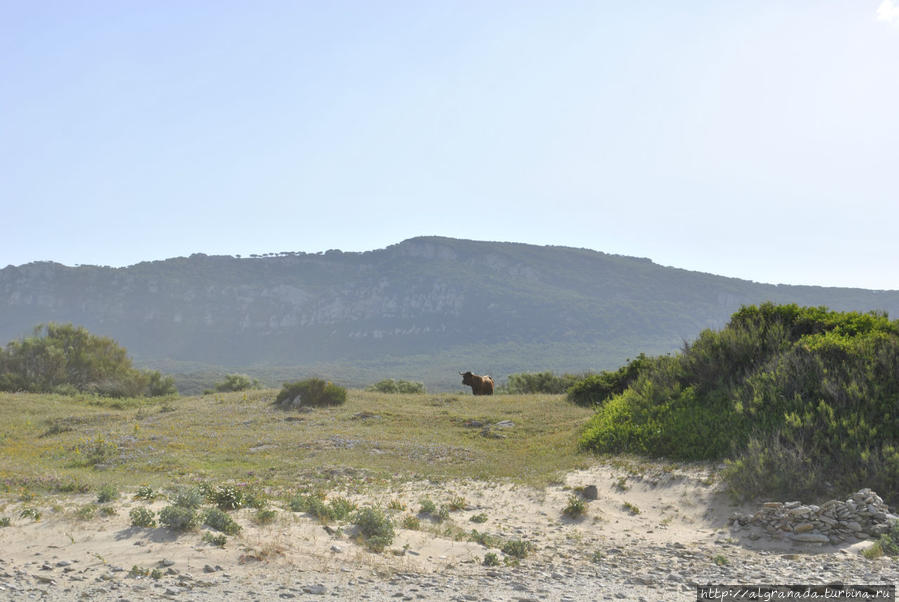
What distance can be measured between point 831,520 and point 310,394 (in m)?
20.0

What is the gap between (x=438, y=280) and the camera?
164 meters

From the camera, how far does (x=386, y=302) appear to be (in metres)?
163

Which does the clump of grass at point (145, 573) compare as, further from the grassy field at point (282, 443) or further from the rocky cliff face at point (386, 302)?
the rocky cliff face at point (386, 302)

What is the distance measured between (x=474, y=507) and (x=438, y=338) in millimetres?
136619

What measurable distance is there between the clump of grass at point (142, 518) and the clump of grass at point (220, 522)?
69 cm

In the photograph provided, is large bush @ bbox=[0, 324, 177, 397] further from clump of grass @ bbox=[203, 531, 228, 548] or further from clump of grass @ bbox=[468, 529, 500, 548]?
clump of grass @ bbox=[468, 529, 500, 548]

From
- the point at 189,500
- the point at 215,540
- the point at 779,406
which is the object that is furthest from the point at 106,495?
the point at 779,406

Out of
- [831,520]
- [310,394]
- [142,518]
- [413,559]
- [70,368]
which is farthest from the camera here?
[70,368]

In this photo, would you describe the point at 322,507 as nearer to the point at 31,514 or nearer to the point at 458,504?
the point at 458,504

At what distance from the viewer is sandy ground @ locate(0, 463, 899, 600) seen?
6316 millimetres

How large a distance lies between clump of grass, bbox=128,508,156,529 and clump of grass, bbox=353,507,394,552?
283cm

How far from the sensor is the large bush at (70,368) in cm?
3312

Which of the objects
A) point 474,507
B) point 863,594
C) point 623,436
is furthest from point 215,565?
point 623,436

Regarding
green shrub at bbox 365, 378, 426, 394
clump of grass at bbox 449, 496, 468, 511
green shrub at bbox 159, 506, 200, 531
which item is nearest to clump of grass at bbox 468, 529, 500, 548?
clump of grass at bbox 449, 496, 468, 511
